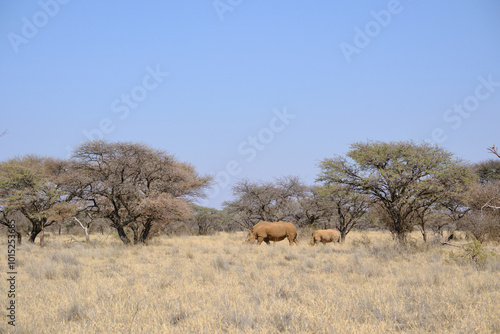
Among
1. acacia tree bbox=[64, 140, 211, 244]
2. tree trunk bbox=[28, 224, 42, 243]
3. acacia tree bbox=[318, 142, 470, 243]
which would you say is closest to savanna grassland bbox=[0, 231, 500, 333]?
acacia tree bbox=[318, 142, 470, 243]

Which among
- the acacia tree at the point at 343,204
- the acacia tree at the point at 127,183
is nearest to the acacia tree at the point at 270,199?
the acacia tree at the point at 343,204

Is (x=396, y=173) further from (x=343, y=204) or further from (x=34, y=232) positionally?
(x=34, y=232)

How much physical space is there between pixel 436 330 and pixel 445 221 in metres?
28.4

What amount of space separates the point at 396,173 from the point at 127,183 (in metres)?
14.7

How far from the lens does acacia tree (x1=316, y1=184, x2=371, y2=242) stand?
17.2 m

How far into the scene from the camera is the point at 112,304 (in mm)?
6398

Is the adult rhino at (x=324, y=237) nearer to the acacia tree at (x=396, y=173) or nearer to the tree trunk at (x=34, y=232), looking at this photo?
the acacia tree at (x=396, y=173)

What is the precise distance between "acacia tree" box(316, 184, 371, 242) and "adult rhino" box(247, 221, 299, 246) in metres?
3.08

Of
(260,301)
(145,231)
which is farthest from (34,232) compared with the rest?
(260,301)

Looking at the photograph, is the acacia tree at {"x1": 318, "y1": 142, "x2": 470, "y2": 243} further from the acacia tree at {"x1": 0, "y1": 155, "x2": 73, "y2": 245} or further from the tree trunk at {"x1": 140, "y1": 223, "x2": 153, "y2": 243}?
the acacia tree at {"x1": 0, "y1": 155, "x2": 73, "y2": 245}

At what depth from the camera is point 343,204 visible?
27141 millimetres

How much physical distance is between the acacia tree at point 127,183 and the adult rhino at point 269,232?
432cm

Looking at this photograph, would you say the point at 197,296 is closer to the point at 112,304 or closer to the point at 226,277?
the point at 112,304

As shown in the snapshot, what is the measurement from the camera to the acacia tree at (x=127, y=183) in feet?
64.5
